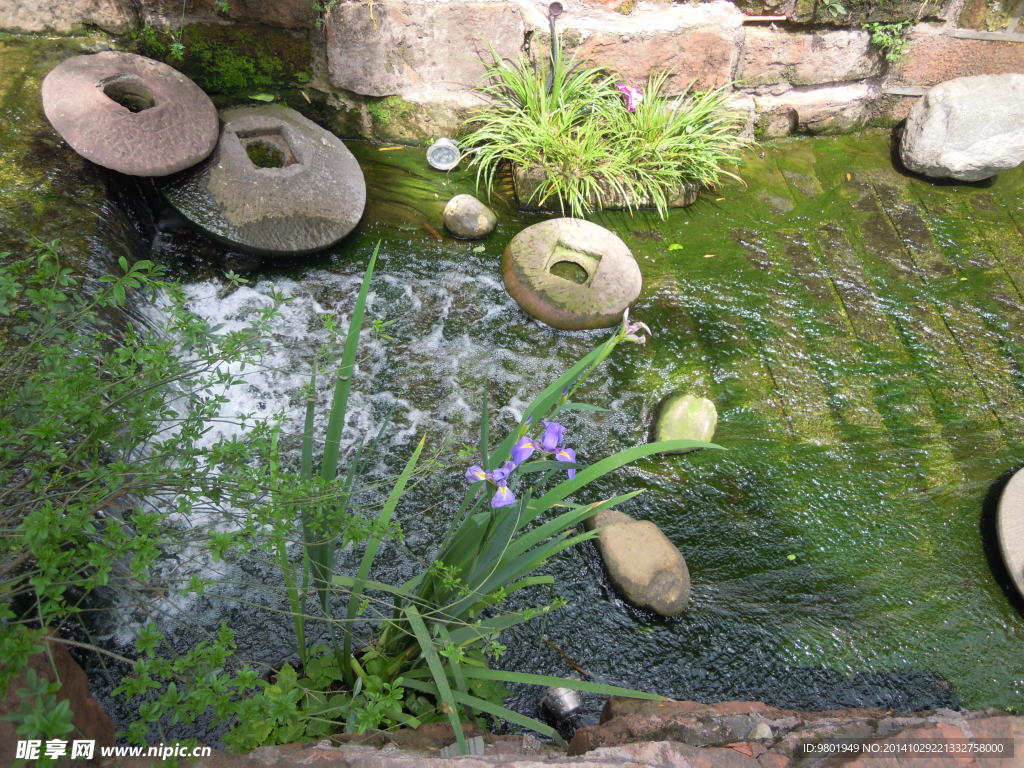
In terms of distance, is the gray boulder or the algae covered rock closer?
the algae covered rock

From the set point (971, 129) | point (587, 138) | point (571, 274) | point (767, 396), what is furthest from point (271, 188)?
point (971, 129)

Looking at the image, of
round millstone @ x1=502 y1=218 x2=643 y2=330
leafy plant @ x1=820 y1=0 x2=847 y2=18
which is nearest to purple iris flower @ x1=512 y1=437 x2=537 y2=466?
round millstone @ x1=502 y1=218 x2=643 y2=330

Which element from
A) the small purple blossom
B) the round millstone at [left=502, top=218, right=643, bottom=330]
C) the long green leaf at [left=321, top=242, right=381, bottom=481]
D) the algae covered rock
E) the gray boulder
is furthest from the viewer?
the gray boulder

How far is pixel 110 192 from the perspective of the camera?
351 centimetres

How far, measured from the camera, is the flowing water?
9.25 feet

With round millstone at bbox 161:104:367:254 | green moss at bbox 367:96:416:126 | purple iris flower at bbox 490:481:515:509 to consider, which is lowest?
round millstone at bbox 161:104:367:254

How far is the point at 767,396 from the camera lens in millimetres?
3676

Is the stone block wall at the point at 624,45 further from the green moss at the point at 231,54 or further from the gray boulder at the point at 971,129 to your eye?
the gray boulder at the point at 971,129

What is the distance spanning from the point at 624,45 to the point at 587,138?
723 millimetres

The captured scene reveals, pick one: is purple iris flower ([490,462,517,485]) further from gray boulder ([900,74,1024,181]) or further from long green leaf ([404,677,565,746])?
gray boulder ([900,74,1024,181])

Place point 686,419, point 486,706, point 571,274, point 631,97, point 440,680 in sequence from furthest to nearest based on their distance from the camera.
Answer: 1. point 631,97
2. point 571,274
3. point 686,419
4. point 486,706
5. point 440,680

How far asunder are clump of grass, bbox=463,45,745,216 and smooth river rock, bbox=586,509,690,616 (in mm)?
2050

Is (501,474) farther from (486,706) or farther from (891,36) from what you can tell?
(891,36)

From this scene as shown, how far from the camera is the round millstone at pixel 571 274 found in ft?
12.3
